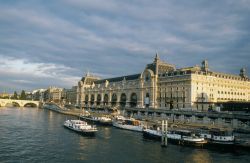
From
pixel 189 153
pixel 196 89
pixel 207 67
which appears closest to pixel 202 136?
pixel 189 153

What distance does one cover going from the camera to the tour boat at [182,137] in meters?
75.6

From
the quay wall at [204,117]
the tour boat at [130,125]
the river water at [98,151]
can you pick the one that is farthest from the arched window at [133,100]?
the river water at [98,151]

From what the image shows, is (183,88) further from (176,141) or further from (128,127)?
(176,141)

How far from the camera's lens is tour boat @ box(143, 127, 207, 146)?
248 ft

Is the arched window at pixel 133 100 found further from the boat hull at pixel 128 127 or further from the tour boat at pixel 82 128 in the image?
the tour boat at pixel 82 128

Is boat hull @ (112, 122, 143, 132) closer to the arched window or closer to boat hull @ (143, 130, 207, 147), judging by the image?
boat hull @ (143, 130, 207, 147)

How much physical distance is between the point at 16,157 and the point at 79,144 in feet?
66.2

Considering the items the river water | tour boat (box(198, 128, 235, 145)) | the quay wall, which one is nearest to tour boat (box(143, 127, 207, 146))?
tour boat (box(198, 128, 235, 145))

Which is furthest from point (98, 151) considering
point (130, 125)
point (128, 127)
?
point (130, 125)

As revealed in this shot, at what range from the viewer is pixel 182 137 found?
7862 cm

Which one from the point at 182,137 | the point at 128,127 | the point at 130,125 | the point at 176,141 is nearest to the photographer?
the point at 182,137

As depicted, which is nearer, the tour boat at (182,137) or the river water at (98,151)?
the river water at (98,151)

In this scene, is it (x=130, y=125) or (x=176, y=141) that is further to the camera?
(x=130, y=125)

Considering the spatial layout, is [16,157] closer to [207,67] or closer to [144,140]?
[144,140]
